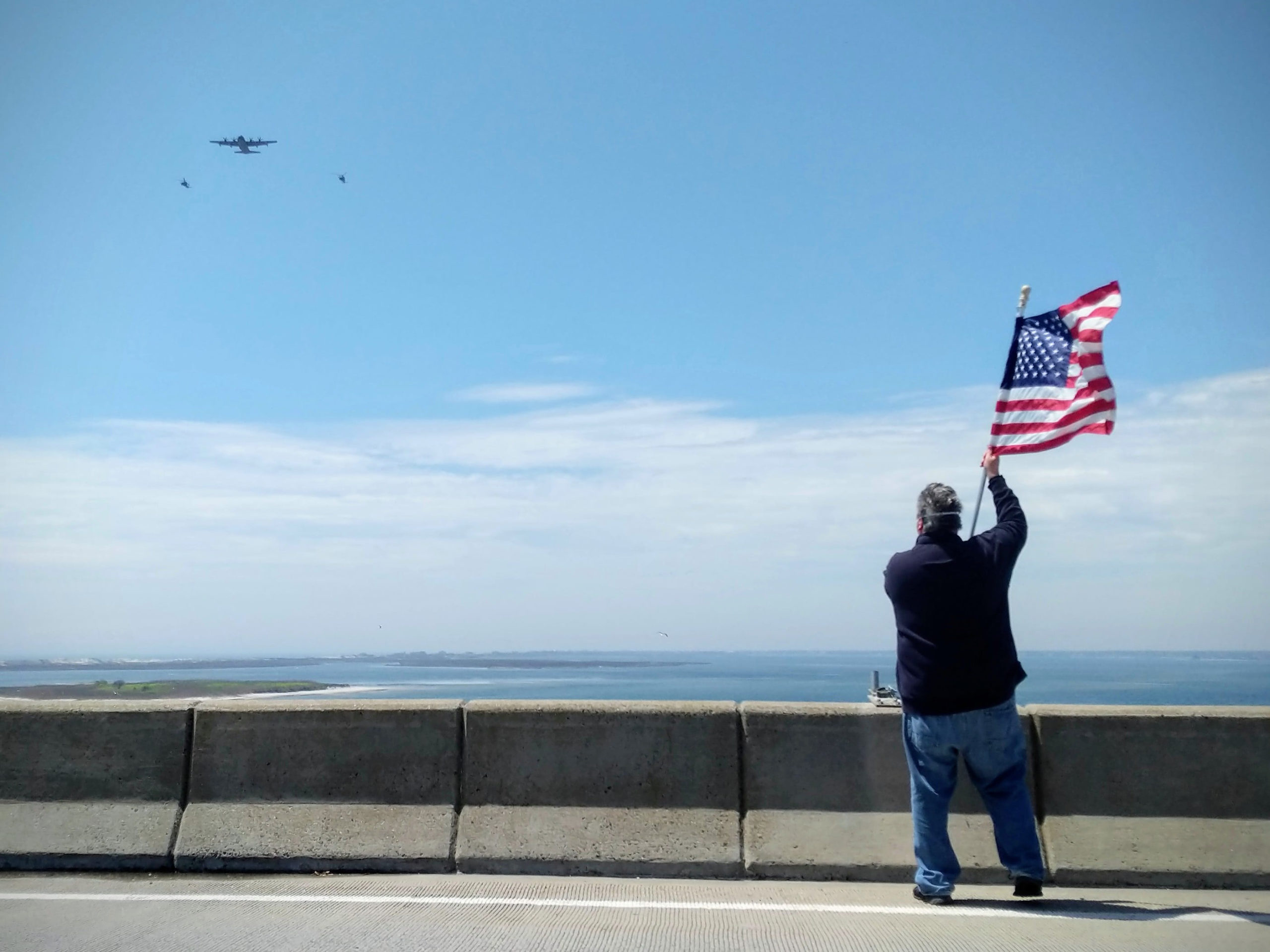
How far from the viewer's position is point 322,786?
7230mm

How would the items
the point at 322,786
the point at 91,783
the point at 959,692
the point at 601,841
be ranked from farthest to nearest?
1. the point at 91,783
2. the point at 322,786
3. the point at 601,841
4. the point at 959,692

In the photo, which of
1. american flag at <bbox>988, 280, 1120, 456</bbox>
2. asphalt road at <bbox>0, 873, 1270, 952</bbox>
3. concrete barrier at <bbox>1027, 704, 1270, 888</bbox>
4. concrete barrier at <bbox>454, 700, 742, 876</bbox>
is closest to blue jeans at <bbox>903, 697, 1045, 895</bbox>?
asphalt road at <bbox>0, 873, 1270, 952</bbox>

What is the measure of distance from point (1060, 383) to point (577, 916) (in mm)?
4221

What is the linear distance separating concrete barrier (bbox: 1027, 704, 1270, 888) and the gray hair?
1.55 meters

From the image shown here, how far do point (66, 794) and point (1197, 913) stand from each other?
265 inches

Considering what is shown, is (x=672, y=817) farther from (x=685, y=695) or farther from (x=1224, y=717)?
(x=685, y=695)

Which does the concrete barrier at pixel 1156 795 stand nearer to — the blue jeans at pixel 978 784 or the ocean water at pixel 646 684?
the blue jeans at pixel 978 784

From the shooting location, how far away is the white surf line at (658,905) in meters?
5.84

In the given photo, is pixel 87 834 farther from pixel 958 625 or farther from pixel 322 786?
pixel 958 625

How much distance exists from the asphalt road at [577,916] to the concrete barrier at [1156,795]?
0.56 feet

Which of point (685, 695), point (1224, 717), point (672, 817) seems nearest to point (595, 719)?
point (672, 817)

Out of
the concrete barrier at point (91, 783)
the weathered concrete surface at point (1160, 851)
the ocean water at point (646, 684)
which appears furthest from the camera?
the ocean water at point (646, 684)

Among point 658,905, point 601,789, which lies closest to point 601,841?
point 601,789

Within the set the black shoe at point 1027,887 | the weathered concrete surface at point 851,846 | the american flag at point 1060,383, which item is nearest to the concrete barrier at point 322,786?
the weathered concrete surface at point 851,846
